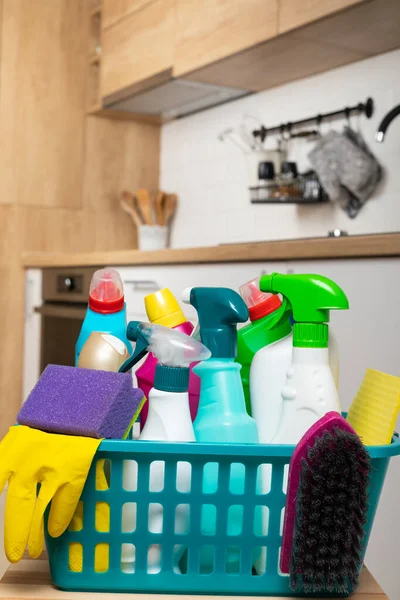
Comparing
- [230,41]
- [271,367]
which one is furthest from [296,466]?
[230,41]

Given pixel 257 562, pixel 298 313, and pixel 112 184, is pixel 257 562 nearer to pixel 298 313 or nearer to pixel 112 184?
pixel 298 313

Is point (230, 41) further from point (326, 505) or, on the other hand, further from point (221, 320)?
point (326, 505)

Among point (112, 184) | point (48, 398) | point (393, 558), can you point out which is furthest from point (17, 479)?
point (112, 184)

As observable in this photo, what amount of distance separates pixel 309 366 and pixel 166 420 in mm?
118

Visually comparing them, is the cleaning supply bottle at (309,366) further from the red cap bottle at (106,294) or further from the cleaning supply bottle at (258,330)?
the red cap bottle at (106,294)

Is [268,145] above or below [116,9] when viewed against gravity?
below

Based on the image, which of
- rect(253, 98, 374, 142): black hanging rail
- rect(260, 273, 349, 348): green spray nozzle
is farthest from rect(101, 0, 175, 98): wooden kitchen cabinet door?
rect(260, 273, 349, 348): green spray nozzle

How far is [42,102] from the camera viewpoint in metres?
3.45

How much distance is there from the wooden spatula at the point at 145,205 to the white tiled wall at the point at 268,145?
0.14 metres

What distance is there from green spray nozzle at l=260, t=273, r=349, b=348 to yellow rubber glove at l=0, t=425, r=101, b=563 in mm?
181

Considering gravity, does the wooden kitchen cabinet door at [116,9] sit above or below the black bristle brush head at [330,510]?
above

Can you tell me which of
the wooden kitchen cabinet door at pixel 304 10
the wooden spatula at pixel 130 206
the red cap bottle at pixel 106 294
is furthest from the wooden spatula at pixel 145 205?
the red cap bottle at pixel 106 294

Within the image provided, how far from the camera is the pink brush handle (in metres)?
0.54

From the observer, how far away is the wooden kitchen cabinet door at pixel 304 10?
2.06 metres
